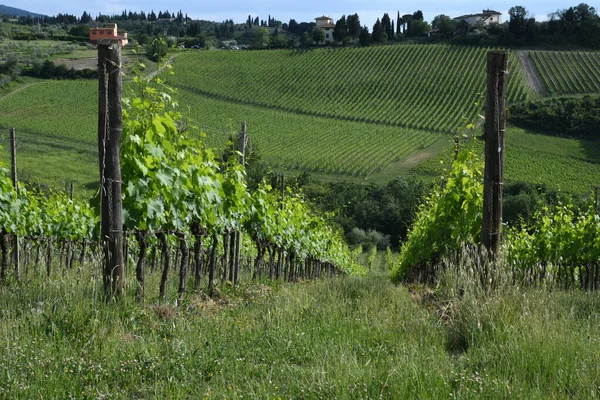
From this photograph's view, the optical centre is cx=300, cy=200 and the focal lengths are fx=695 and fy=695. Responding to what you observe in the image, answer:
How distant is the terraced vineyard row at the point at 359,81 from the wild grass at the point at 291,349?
196 ft

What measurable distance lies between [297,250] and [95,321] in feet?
35.6

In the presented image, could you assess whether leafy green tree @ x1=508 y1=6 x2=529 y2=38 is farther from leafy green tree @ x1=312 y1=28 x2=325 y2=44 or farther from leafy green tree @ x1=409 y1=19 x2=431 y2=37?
leafy green tree @ x1=312 y1=28 x2=325 y2=44

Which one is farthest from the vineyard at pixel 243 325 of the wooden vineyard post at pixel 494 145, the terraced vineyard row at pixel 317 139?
the terraced vineyard row at pixel 317 139

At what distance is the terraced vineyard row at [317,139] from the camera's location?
185 ft

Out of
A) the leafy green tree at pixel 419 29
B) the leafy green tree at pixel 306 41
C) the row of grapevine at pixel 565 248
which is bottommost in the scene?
the row of grapevine at pixel 565 248

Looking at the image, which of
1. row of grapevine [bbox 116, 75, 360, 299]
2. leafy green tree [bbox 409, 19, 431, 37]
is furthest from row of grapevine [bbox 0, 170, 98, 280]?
leafy green tree [bbox 409, 19, 431, 37]

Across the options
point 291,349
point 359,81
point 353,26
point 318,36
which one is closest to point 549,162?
point 359,81

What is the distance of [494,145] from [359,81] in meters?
78.1

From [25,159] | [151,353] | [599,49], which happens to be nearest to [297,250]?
[151,353]

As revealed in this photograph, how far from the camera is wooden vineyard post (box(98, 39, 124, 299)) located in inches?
221

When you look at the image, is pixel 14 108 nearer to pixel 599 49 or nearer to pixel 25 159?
pixel 25 159

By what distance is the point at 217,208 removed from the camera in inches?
364

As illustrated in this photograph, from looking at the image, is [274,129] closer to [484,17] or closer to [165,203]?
[165,203]

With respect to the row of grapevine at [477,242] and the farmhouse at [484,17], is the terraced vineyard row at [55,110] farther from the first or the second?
the farmhouse at [484,17]
